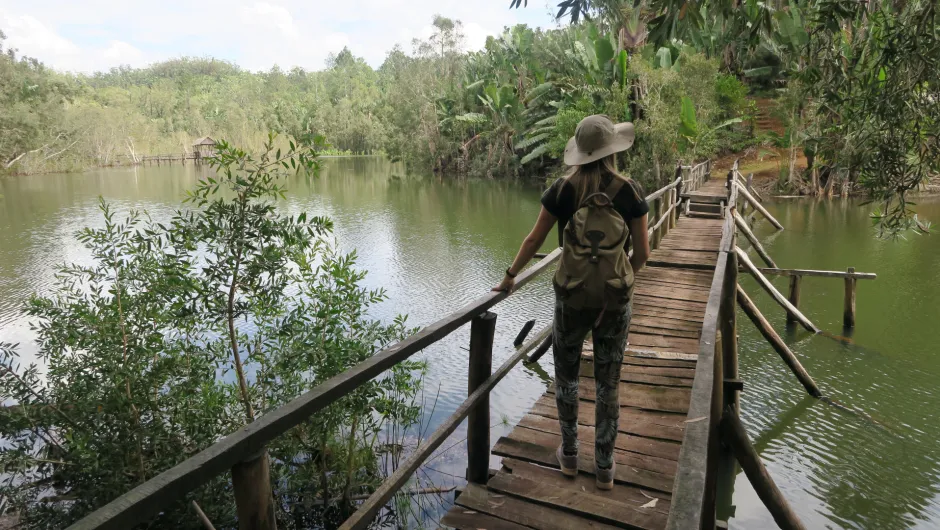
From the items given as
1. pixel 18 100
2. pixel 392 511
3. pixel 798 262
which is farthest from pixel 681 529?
pixel 18 100

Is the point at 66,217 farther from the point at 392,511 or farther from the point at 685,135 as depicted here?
the point at 685,135

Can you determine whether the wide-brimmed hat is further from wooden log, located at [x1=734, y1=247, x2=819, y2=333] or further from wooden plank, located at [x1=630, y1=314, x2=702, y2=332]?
wooden log, located at [x1=734, y1=247, x2=819, y2=333]

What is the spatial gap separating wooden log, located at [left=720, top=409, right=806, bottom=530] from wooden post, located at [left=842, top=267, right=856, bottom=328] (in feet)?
19.2

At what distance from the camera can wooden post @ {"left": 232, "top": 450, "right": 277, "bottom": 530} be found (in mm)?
1617

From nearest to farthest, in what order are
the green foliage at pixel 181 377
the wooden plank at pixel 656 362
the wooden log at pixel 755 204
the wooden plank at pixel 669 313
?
the green foliage at pixel 181 377, the wooden plank at pixel 656 362, the wooden plank at pixel 669 313, the wooden log at pixel 755 204

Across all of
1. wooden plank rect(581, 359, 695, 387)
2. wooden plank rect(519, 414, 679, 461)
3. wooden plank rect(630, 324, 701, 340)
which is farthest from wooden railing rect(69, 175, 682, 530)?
wooden plank rect(630, 324, 701, 340)

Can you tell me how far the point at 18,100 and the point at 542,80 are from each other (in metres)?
31.8

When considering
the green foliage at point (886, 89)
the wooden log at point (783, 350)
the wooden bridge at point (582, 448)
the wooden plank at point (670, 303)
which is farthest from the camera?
the wooden log at point (783, 350)

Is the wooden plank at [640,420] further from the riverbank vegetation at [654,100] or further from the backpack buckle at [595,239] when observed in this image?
the riverbank vegetation at [654,100]

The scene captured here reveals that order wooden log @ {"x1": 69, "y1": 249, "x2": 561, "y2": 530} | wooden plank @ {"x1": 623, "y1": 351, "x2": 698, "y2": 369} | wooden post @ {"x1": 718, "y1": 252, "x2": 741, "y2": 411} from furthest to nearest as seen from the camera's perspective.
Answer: wooden plank @ {"x1": 623, "y1": 351, "x2": 698, "y2": 369}, wooden post @ {"x1": 718, "y1": 252, "x2": 741, "y2": 411}, wooden log @ {"x1": 69, "y1": 249, "x2": 561, "y2": 530}

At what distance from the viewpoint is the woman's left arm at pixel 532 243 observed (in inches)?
104

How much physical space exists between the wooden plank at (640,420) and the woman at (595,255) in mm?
639

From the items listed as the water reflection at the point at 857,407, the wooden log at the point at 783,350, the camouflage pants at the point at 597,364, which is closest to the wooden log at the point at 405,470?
the camouflage pants at the point at 597,364

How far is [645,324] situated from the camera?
5504 millimetres
